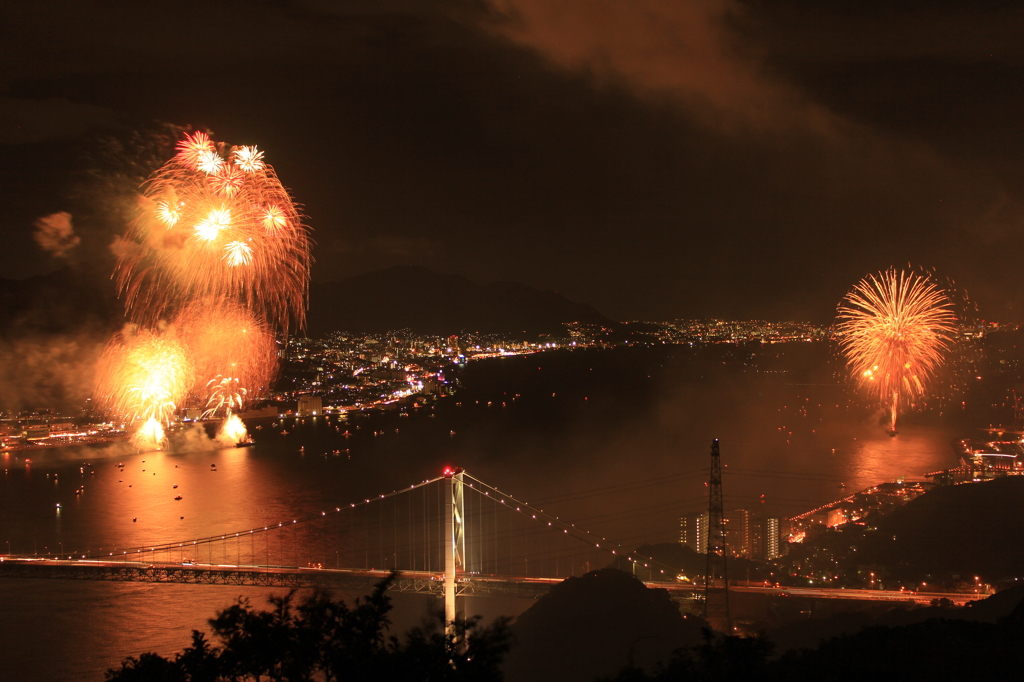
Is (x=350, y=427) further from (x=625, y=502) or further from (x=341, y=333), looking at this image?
(x=341, y=333)

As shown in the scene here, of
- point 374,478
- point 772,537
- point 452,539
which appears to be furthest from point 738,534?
point 374,478

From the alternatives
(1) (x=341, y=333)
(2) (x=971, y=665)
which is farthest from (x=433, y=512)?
(1) (x=341, y=333)

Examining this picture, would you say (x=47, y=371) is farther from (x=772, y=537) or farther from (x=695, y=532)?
(x=772, y=537)

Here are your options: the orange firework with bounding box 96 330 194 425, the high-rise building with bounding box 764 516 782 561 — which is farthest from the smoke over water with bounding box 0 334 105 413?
the high-rise building with bounding box 764 516 782 561

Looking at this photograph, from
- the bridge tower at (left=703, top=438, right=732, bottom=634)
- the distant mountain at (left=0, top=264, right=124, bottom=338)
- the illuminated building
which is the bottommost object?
the bridge tower at (left=703, top=438, right=732, bottom=634)

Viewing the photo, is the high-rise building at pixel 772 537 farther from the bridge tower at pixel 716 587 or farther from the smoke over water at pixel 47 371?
the smoke over water at pixel 47 371

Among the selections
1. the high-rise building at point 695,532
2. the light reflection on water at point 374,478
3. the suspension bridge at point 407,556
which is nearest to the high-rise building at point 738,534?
the high-rise building at point 695,532

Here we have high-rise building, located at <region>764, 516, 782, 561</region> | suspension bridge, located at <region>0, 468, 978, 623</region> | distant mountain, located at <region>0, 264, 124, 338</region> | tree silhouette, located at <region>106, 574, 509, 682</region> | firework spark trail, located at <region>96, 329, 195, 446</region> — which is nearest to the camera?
tree silhouette, located at <region>106, 574, 509, 682</region>

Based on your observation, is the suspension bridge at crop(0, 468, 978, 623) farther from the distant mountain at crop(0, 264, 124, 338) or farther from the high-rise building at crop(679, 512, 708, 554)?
the distant mountain at crop(0, 264, 124, 338)
